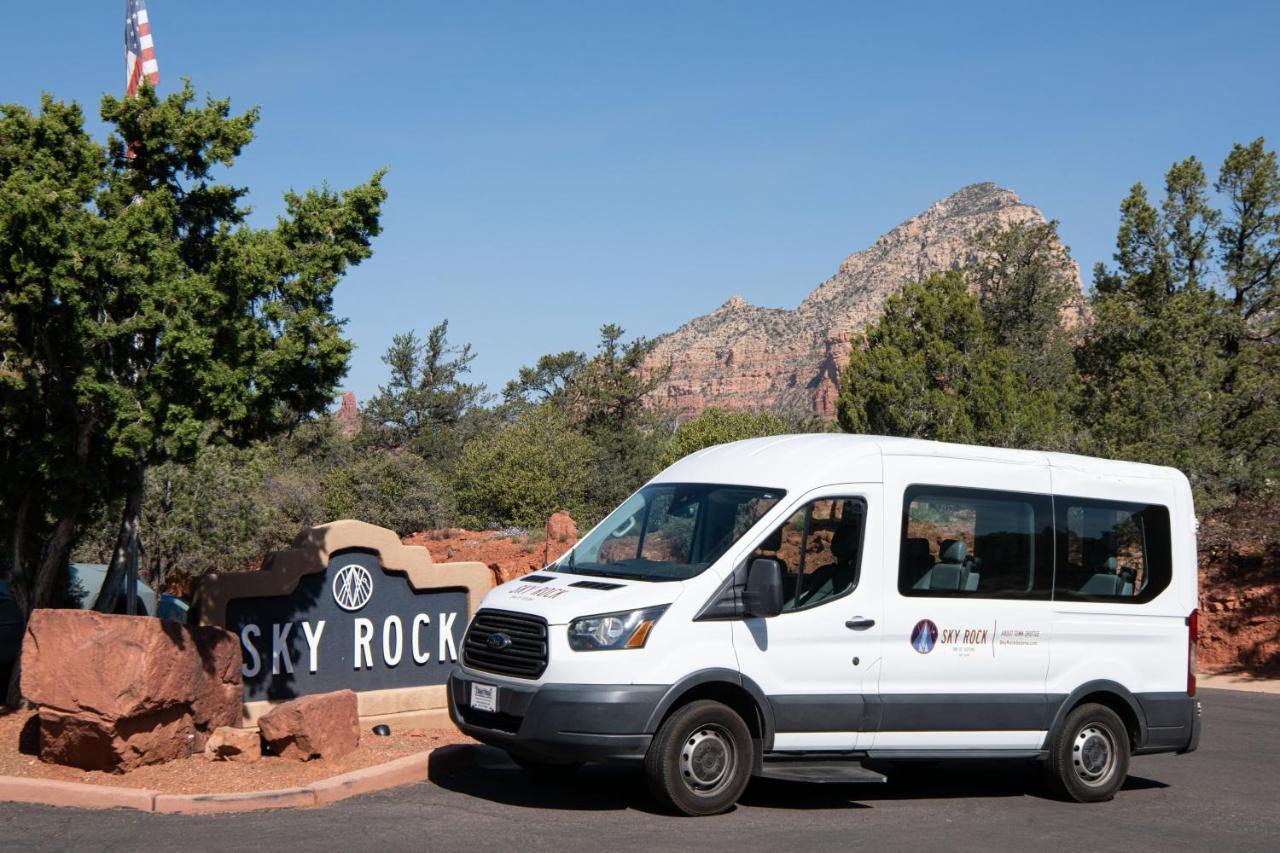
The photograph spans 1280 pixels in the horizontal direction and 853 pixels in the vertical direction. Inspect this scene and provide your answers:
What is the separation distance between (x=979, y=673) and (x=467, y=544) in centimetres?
2806

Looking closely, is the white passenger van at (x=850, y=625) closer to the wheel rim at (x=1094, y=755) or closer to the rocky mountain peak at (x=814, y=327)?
the wheel rim at (x=1094, y=755)

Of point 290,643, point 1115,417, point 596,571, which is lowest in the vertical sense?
point 290,643

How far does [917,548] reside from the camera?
8930 mm

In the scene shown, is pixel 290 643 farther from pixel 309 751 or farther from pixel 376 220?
pixel 376 220

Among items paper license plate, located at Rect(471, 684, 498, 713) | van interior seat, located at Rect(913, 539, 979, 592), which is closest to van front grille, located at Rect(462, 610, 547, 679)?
paper license plate, located at Rect(471, 684, 498, 713)

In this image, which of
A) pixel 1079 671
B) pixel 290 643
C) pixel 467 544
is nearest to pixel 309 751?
pixel 290 643

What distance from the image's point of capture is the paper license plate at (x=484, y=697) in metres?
8.11

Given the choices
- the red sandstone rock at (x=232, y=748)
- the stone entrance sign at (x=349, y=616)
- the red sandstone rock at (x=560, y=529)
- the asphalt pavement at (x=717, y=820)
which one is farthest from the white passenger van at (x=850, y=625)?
the red sandstone rock at (x=560, y=529)

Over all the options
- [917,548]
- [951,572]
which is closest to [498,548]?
[951,572]

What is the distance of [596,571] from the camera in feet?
28.8

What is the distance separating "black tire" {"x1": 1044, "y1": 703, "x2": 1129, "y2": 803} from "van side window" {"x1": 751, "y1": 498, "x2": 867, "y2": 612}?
232 cm

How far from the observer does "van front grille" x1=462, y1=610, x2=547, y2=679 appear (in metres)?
7.98

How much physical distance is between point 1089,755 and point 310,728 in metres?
5.99

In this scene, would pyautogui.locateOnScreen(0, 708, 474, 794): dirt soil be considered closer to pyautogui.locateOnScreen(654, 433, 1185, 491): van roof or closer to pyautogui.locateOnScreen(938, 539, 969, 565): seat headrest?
pyautogui.locateOnScreen(654, 433, 1185, 491): van roof
